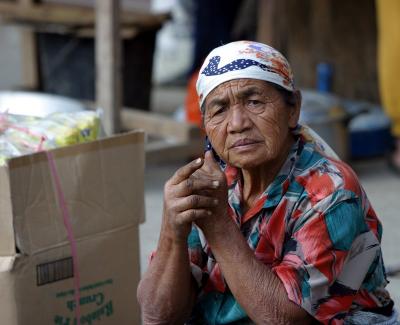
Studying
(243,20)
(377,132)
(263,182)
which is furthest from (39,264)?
(243,20)

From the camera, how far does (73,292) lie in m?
2.53

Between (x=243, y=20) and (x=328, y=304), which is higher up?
(x=243, y=20)

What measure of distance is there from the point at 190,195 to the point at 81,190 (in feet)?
2.30

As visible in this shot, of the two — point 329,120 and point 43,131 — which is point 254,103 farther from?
point 329,120

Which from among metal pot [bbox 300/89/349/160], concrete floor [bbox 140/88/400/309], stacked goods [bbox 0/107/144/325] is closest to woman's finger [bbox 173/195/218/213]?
stacked goods [bbox 0/107/144/325]

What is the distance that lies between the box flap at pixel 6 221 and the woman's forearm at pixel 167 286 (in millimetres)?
455

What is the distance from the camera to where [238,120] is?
1965 mm

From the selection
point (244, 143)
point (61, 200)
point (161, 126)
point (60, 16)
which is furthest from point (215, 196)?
point (60, 16)

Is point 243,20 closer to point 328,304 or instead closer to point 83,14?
point 83,14

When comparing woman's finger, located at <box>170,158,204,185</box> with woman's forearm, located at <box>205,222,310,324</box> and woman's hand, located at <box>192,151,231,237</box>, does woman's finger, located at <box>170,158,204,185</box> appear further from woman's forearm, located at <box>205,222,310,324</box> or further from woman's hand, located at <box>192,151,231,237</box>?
woman's forearm, located at <box>205,222,310,324</box>

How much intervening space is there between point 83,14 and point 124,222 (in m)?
3.19

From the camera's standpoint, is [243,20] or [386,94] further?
[243,20]

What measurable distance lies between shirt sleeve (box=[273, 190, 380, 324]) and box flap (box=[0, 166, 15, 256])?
0.83m

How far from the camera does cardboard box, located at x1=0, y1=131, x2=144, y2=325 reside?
7.72 feet
